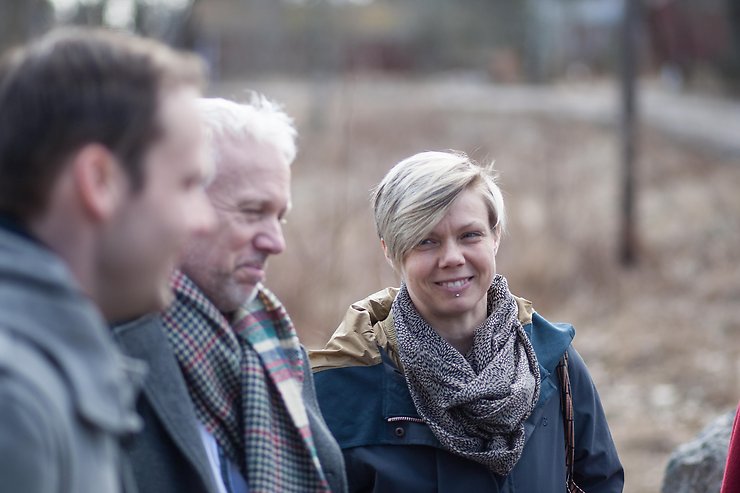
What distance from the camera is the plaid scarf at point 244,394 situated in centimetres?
206

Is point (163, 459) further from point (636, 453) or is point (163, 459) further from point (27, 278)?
point (636, 453)

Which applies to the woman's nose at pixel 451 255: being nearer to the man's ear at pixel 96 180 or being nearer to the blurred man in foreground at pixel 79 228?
the blurred man in foreground at pixel 79 228

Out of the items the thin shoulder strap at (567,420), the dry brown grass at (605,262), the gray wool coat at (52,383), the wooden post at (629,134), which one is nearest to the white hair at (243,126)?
the gray wool coat at (52,383)

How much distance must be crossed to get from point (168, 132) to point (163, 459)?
82cm

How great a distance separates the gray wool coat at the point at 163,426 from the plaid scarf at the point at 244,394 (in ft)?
0.22

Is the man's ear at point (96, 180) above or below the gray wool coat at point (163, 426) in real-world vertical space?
above

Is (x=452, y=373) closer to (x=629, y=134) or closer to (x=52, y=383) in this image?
(x=52, y=383)

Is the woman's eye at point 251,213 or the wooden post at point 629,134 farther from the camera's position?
the wooden post at point 629,134

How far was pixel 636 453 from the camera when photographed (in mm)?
6008

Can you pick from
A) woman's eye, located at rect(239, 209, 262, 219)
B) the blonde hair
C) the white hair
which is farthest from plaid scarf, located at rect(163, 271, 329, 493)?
the blonde hair

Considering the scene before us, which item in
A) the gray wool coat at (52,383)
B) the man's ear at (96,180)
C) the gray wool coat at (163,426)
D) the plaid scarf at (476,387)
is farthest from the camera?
the plaid scarf at (476,387)

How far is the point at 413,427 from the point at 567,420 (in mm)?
436

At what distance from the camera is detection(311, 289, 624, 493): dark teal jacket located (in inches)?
101

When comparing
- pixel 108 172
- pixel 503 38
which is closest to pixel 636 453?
pixel 108 172
